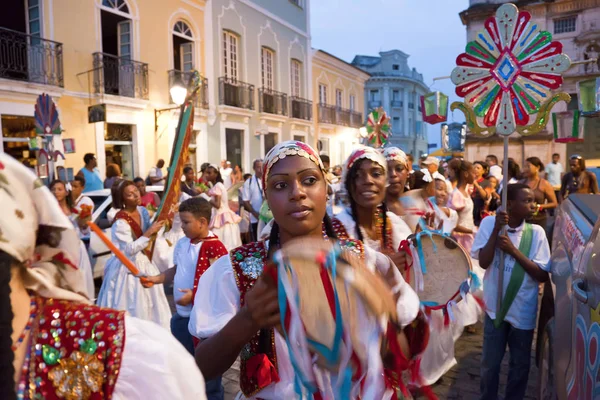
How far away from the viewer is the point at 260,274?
5.07ft

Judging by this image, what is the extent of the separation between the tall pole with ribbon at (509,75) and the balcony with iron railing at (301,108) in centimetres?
1838

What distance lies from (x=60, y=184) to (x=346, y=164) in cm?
465

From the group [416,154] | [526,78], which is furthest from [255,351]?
[416,154]

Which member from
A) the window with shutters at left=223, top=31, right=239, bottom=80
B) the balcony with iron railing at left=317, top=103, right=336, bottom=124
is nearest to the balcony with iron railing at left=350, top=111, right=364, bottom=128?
the balcony with iron railing at left=317, top=103, right=336, bottom=124

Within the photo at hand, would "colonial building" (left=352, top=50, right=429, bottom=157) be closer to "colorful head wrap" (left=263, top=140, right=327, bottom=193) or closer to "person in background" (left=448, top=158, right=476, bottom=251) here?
"person in background" (left=448, top=158, right=476, bottom=251)

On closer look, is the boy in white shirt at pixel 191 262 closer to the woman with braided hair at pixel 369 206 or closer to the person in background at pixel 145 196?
the woman with braided hair at pixel 369 206

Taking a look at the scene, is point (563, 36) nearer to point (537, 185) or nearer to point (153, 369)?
point (537, 185)

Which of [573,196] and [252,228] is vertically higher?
[573,196]

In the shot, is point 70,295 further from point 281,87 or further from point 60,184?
point 281,87

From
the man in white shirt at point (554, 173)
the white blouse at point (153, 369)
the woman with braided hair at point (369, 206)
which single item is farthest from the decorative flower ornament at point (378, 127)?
the man in white shirt at point (554, 173)

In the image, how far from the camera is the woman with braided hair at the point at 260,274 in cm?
162

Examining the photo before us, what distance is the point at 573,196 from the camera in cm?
390

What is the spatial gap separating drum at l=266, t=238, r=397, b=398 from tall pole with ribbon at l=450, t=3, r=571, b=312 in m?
2.70

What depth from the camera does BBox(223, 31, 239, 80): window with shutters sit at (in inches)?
689
